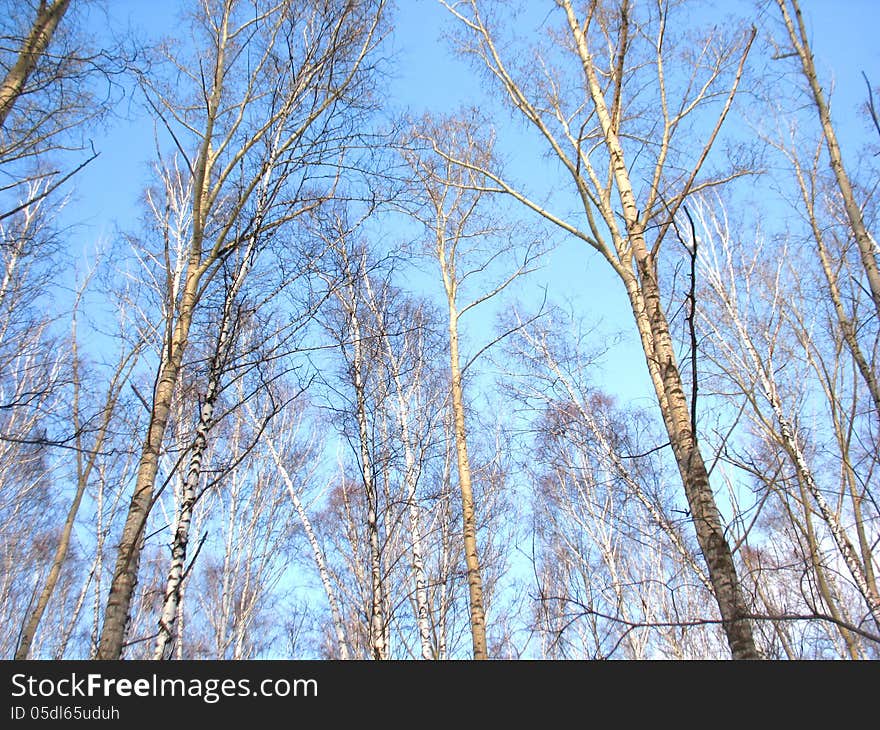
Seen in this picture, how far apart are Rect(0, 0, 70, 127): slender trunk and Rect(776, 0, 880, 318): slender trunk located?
5.89 metres

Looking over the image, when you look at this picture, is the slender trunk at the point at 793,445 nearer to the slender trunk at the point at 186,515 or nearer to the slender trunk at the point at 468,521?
the slender trunk at the point at 468,521

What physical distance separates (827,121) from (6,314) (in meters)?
11.0

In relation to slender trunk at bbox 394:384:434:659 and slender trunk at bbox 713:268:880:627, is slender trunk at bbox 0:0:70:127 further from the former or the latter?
slender trunk at bbox 713:268:880:627

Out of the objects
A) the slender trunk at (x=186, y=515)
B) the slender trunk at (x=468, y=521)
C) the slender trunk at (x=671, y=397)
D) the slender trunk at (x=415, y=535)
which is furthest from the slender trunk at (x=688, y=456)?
the slender trunk at (x=415, y=535)

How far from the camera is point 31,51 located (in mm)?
3232

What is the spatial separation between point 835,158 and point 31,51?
655cm

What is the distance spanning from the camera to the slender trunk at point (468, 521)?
545 cm

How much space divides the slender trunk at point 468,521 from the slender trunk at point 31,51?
4.86 meters

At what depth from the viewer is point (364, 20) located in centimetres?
438

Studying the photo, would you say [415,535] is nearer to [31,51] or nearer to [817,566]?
[817,566]

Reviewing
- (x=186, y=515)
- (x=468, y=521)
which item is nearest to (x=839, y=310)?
(x=468, y=521)
